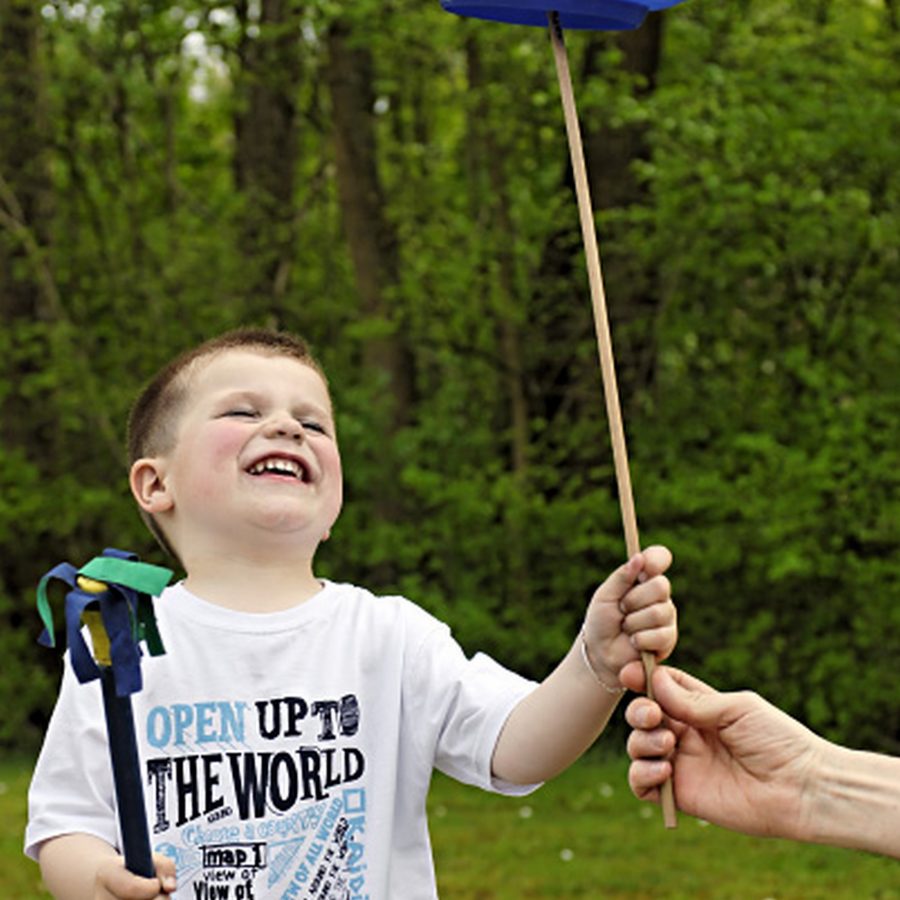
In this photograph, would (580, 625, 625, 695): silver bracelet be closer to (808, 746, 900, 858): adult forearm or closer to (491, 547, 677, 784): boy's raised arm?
(491, 547, 677, 784): boy's raised arm

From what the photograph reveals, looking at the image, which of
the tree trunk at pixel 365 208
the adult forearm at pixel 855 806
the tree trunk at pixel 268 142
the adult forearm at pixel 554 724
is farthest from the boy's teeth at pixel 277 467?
the tree trunk at pixel 268 142

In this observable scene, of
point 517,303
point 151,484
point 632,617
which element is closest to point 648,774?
point 632,617

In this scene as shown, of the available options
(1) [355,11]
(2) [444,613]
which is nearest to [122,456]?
(2) [444,613]

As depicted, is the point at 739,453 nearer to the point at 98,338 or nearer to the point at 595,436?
the point at 595,436

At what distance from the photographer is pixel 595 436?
8602mm

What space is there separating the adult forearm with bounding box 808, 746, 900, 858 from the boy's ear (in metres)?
1.12

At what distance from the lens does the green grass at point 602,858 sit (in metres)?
6.09

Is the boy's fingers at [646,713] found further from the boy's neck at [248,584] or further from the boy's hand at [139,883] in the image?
the boy's hand at [139,883]

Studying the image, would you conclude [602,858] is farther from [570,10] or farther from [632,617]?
[570,10]

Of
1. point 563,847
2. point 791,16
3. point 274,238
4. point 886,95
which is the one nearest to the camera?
point 563,847

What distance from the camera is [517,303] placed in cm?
882

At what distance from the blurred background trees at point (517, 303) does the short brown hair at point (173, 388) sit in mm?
5167

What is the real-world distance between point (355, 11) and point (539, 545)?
2.74 m

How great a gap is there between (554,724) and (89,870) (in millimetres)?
700
